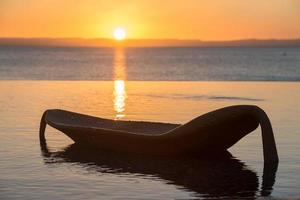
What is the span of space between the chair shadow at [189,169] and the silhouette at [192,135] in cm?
25

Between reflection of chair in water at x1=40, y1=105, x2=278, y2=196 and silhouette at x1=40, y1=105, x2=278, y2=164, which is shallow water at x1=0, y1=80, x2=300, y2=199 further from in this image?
silhouette at x1=40, y1=105, x2=278, y2=164

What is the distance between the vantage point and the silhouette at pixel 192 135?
1435 cm

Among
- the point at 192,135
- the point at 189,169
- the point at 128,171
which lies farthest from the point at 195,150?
the point at 128,171

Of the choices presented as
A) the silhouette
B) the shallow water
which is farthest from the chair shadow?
the silhouette

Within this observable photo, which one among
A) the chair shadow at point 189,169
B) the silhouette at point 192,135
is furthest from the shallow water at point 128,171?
the silhouette at point 192,135

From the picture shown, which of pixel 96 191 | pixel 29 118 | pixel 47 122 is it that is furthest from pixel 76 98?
pixel 96 191

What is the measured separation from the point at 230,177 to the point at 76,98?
21.4 meters

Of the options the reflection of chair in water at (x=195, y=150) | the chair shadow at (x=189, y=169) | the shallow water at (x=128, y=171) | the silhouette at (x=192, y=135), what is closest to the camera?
the shallow water at (x=128, y=171)

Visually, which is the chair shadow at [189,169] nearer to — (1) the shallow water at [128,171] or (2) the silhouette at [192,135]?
(1) the shallow water at [128,171]

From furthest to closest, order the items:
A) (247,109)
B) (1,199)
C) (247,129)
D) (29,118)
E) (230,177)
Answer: (29,118), (247,129), (247,109), (230,177), (1,199)

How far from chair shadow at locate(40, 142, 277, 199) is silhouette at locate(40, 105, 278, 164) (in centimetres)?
25

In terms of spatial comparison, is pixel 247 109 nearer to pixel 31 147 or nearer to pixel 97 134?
pixel 97 134

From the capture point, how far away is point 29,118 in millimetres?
23344

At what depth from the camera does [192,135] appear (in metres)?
15.0
